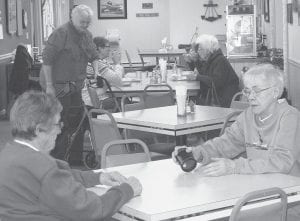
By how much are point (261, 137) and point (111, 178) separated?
0.84 metres

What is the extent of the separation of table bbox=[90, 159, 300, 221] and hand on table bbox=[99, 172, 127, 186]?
0.04 metres

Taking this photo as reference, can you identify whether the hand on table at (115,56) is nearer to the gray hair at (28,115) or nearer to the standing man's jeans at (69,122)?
the standing man's jeans at (69,122)

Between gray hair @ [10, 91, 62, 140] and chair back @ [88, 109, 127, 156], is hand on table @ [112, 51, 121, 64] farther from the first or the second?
gray hair @ [10, 91, 62, 140]

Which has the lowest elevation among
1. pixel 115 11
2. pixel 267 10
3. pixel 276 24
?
pixel 276 24

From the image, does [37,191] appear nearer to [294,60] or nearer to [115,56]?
[115,56]

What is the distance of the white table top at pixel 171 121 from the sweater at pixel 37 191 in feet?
7.72

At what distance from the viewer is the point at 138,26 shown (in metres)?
19.2

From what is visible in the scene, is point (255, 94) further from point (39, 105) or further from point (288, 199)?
point (39, 105)

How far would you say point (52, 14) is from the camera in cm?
1658

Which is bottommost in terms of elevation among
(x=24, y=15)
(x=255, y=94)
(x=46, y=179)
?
(x=46, y=179)

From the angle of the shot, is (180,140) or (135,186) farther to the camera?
(180,140)

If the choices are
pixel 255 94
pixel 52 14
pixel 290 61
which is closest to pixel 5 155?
pixel 255 94

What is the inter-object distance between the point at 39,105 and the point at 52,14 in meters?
14.5

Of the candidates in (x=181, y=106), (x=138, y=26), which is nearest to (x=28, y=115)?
(x=181, y=106)
